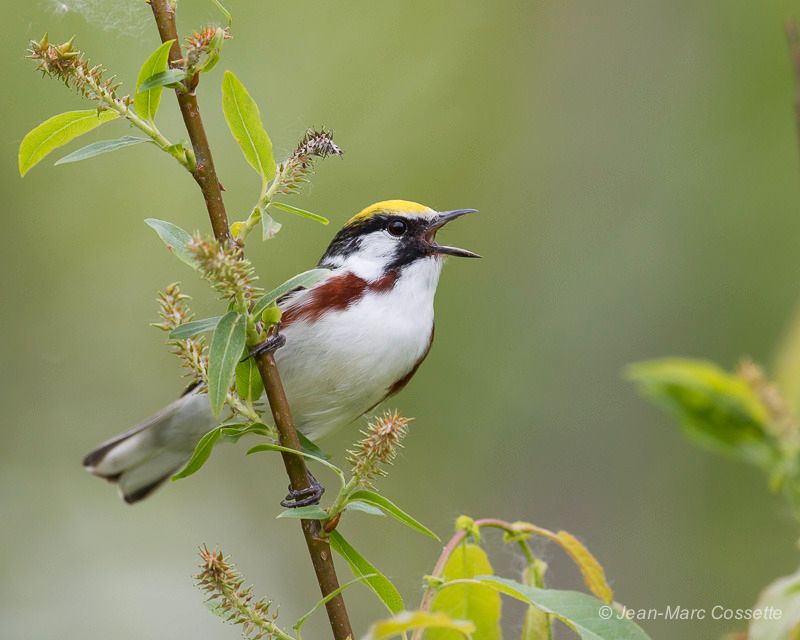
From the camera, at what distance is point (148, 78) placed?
1688 mm

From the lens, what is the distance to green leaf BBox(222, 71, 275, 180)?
1803 millimetres

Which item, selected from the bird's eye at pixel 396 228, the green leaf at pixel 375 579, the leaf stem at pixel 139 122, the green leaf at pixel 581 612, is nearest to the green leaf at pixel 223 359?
the leaf stem at pixel 139 122

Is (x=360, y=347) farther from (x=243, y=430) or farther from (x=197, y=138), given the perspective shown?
(x=197, y=138)

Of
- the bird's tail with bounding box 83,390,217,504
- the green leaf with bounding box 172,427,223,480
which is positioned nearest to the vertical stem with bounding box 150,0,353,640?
the green leaf with bounding box 172,427,223,480

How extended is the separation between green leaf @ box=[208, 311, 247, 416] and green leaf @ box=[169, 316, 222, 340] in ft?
0.16

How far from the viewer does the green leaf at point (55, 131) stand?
1754 mm

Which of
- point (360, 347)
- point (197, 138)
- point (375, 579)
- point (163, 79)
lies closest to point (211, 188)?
point (197, 138)

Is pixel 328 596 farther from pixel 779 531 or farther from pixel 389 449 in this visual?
pixel 779 531

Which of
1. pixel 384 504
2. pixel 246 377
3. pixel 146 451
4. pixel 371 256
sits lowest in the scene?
pixel 384 504

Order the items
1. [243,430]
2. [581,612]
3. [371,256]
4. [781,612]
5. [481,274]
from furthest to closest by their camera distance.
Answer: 1. [481,274]
2. [371,256]
3. [243,430]
4. [581,612]
5. [781,612]

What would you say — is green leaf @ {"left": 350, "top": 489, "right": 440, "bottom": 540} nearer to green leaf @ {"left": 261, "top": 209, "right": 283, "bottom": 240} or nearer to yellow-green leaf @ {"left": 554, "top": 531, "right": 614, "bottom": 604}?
yellow-green leaf @ {"left": 554, "top": 531, "right": 614, "bottom": 604}

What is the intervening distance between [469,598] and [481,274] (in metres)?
5.55

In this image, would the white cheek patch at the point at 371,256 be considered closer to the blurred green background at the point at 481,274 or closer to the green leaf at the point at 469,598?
the green leaf at the point at 469,598

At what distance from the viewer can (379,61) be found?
7.18 meters
